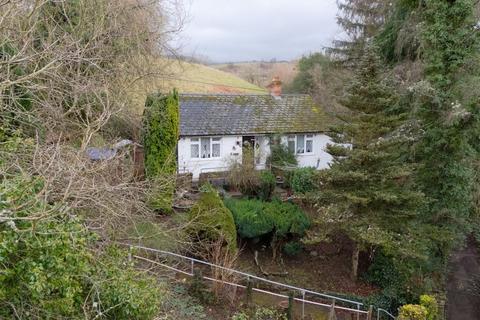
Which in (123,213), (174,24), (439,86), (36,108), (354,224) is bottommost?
(354,224)

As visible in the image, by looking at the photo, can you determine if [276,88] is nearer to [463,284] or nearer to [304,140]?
[304,140]

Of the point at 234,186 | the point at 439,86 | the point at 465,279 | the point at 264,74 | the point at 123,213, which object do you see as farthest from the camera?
the point at 264,74

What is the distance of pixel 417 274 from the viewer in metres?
14.2

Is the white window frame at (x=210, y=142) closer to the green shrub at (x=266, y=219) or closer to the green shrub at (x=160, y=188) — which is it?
the green shrub at (x=160, y=188)

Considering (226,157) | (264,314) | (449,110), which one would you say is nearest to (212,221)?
(264,314)

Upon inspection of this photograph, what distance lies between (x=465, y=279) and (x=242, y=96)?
13.9m

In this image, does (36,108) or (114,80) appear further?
(114,80)

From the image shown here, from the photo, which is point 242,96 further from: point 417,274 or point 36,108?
point 36,108

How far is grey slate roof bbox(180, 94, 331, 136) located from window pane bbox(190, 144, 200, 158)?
2.41ft

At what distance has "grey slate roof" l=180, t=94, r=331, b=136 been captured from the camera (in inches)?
827

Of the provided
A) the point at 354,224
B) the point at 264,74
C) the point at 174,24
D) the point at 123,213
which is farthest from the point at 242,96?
the point at 264,74

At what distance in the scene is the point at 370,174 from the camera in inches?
513

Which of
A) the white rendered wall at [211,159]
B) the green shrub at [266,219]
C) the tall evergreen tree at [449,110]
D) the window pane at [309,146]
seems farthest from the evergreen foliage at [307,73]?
the green shrub at [266,219]

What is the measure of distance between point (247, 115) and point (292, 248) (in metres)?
9.38
